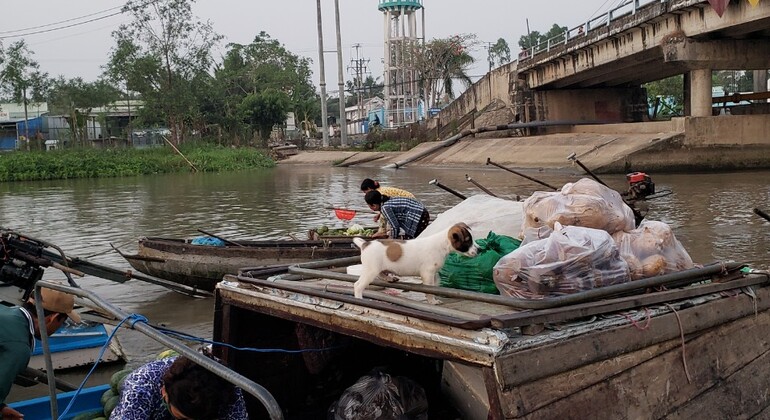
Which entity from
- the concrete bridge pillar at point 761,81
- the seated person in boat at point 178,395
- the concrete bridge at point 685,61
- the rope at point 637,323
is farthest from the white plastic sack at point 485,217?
the concrete bridge pillar at point 761,81

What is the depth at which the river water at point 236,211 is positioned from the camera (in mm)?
10453

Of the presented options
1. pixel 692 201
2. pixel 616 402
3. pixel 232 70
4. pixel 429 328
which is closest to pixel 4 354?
pixel 429 328

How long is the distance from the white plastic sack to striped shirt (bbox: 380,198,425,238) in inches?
54.2

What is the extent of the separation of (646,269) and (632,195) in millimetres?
5639

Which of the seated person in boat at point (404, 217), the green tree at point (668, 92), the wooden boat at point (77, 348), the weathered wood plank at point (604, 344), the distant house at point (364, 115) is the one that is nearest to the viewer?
the weathered wood plank at point (604, 344)

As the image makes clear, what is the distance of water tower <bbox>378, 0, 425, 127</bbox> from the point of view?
60.9 meters

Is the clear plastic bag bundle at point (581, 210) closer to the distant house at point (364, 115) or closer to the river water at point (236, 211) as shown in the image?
the river water at point (236, 211)

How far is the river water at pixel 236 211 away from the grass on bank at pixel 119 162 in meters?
3.07

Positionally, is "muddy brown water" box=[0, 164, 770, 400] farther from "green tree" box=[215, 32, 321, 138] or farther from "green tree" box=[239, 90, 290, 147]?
"green tree" box=[215, 32, 321, 138]

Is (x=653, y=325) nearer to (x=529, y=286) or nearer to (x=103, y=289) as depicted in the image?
(x=529, y=286)

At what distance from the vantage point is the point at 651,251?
12.8 ft

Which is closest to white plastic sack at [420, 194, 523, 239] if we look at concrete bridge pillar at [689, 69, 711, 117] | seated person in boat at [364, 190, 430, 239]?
seated person in boat at [364, 190, 430, 239]

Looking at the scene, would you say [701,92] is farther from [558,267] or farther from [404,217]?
[558,267]

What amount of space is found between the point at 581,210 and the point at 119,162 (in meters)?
39.5
